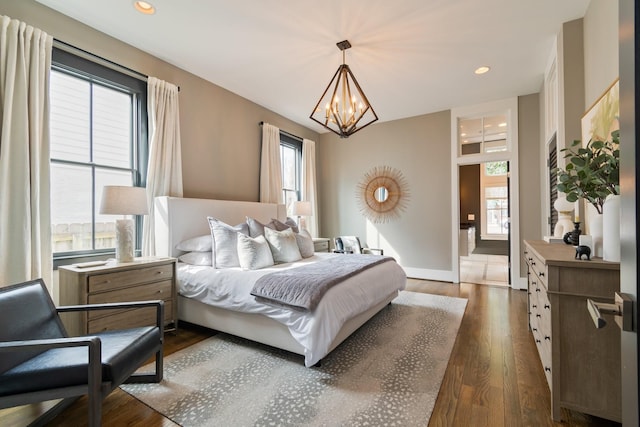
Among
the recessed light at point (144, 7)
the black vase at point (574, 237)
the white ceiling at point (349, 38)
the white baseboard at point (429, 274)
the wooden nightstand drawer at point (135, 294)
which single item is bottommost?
the white baseboard at point (429, 274)

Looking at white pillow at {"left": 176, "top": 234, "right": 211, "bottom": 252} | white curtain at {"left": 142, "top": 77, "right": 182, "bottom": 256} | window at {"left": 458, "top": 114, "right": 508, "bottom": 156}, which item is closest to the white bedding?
white pillow at {"left": 176, "top": 234, "right": 211, "bottom": 252}

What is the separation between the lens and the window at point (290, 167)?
554 cm

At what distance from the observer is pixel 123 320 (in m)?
2.45

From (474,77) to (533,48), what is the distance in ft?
2.44

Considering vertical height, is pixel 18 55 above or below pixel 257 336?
above

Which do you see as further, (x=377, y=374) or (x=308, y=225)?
(x=308, y=225)

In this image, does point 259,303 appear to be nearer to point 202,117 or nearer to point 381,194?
point 202,117

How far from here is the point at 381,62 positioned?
3484 millimetres

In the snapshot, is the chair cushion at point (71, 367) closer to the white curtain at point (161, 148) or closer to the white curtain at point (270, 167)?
the white curtain at point (161, 148)

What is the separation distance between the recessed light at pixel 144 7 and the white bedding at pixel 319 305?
2.44 meters

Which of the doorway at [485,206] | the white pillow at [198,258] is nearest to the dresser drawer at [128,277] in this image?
the white pillow at [198,258]

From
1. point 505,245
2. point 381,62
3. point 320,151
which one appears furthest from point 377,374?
point 505,245

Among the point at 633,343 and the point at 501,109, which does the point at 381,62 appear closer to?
the point at 501,109

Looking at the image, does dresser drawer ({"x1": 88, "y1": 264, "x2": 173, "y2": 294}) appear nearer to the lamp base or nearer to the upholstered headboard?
the lamp base
